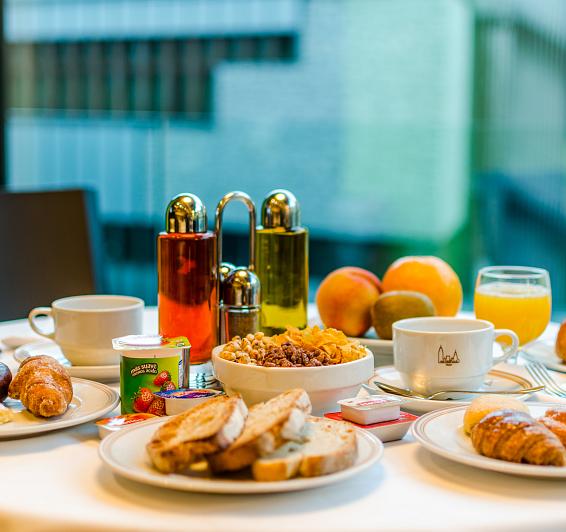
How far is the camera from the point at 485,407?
2.83ft

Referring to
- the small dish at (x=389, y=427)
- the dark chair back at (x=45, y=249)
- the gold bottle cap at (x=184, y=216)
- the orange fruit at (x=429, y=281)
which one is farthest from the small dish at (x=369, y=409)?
the dark chair back at (x=45, y=249)

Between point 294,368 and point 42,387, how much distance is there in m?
0.27

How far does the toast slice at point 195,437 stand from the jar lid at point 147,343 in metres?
0.17

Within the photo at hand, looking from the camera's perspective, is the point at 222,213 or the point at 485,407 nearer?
the point at 485,407

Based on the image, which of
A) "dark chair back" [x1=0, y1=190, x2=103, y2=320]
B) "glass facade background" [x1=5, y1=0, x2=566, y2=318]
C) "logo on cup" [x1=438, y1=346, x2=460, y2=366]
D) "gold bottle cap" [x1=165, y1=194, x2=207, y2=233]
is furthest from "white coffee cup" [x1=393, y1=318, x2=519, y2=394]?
"glass facade background" [x1=5, y1=0, x2=566, y2=318]

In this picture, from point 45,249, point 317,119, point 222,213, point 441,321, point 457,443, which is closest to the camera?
point 457,443

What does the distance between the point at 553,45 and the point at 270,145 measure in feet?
5.20

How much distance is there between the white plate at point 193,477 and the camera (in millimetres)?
706

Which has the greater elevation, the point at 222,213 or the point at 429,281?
the point at 222,213

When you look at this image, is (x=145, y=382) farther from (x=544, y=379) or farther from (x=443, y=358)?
(x=544, y=379)

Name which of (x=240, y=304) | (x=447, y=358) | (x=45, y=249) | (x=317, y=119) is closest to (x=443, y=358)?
(x=447, y=358)

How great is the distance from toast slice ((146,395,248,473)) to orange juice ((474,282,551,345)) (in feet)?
2.30

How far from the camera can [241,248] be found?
13.0 feet

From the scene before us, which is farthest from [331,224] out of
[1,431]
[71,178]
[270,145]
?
[1,431]
